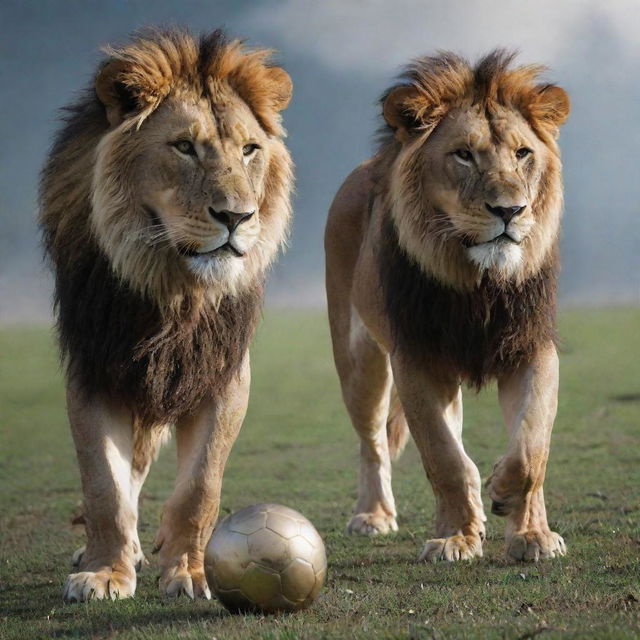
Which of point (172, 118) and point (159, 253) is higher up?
point (172, 118)

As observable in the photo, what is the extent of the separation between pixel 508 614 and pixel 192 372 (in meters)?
1.40

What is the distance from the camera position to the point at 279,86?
14.4 feet

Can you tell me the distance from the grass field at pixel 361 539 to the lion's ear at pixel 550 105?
1.36 metres

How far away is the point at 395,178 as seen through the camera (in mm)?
4809

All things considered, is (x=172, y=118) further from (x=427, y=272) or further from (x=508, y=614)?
(x=508, y=614)

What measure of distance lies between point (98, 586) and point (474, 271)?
177 centimetres

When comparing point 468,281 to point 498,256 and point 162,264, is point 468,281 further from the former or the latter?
point 162,264


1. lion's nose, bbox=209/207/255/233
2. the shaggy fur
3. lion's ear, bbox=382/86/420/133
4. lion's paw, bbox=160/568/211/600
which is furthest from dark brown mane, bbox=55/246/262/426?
lion's ear, bbox=382/86/420/133

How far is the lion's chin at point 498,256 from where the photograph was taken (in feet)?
14.4

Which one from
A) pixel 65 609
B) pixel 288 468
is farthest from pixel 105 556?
pixel 288 468

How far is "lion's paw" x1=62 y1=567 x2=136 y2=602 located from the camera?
3781mm

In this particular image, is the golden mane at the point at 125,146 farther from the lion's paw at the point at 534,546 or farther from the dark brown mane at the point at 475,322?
the lion's paw at the point at 534,546

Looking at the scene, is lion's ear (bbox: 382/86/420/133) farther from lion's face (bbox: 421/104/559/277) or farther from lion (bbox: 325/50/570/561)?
lion's face (bbox: 421/104/559/277)

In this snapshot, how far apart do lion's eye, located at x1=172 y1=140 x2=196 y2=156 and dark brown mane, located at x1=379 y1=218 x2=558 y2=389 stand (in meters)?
1.09
